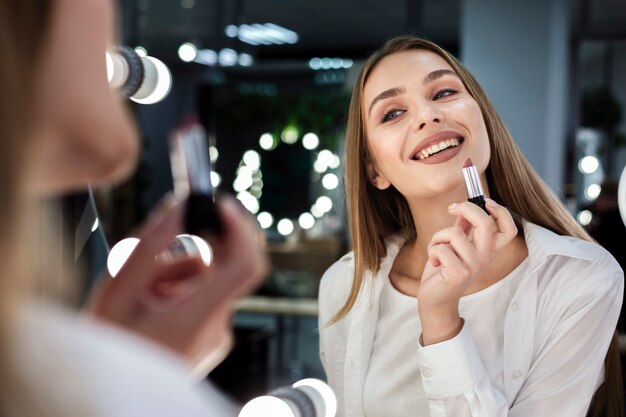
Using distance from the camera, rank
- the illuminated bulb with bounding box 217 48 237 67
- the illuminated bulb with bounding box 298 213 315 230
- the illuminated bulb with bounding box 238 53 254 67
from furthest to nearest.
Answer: the illuminated bulb with bounding box 217 48 237 67, the illuminated bulb with bounding box 238 53 254 67, the illuminated bulb with bounding box 298 213 315 230

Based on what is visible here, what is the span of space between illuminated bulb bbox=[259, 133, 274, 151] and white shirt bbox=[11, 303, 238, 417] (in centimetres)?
376

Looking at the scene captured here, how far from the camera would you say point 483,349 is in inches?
44.3

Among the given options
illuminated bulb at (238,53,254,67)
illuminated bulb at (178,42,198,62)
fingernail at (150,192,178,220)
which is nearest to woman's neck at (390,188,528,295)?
fingernail at (150,192,178,220)

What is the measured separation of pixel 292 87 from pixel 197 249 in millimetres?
3629

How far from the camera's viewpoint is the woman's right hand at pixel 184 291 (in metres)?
0.49

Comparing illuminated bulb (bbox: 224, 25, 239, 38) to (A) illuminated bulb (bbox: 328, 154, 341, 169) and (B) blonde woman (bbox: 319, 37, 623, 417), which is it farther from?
(B) blonde woman (bbox: 319, 37, 623, 417)

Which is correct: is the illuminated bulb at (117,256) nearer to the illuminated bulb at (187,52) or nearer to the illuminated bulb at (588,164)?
the illuminated bulb at (588,164)

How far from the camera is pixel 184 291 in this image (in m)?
0.51

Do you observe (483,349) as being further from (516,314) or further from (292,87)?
(292,87)

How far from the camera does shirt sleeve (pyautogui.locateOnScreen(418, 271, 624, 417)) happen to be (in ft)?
3.28

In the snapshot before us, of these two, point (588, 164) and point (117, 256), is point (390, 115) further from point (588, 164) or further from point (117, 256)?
point (588, 164)

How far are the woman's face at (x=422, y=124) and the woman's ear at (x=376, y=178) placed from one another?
3 centimetres

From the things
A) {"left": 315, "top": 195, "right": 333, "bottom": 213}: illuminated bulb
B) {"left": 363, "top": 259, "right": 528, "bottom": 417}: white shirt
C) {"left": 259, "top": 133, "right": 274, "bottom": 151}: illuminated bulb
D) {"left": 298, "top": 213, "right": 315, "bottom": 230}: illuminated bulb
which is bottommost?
{"left": 298, "top": 213, "right": 315, "bottom": 230}: illuminated bulb

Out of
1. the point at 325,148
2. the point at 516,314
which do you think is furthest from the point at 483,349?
the point at 325,148
